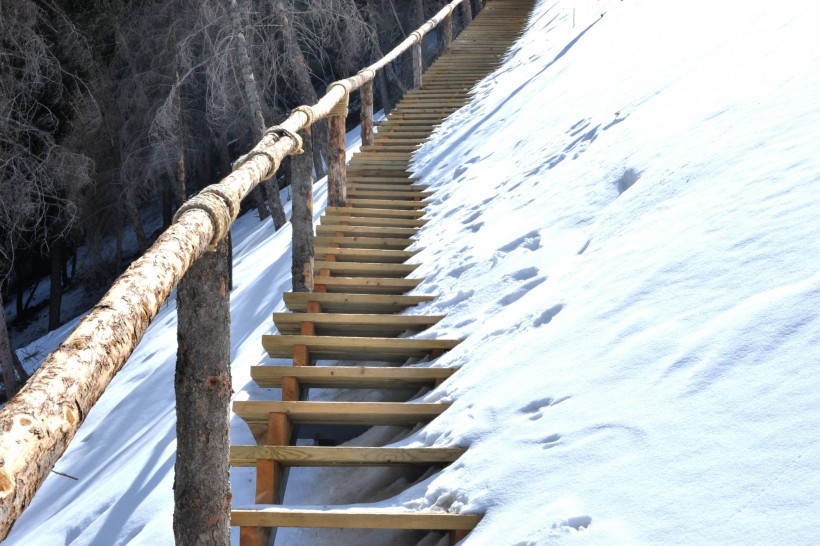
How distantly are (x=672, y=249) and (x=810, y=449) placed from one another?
58.6 inches

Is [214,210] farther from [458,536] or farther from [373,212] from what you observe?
[373,212]

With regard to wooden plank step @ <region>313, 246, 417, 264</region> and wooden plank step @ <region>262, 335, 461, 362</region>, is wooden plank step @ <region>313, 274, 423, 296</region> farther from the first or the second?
wooden plank step @ <region>262, 335, 461, 362</region>

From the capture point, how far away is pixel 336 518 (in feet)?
9.26

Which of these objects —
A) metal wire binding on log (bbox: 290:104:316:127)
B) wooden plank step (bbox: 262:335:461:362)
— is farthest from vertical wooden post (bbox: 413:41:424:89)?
wooden plank step (bbox: 262:335:461:362)

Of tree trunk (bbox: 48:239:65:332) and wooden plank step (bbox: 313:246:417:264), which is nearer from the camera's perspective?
wooden plank step (bbox: 313:246:417:264)

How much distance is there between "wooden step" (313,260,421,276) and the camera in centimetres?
586

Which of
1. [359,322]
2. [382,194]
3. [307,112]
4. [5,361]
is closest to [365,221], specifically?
[382,194]

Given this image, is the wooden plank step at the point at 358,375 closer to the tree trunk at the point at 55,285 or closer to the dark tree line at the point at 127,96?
the dark tree line at the point at 127,96

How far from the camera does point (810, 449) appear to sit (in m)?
1.99

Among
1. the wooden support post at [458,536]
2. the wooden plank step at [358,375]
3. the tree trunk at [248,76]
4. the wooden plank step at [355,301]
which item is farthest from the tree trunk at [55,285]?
the wooden support post at [458,536]

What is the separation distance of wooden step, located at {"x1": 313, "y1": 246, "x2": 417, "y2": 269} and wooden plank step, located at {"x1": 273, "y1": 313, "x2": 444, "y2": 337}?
1.33 m

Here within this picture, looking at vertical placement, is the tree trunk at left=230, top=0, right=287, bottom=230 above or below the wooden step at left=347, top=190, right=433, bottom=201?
above

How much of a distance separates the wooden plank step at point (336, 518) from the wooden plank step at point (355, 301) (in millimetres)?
2305

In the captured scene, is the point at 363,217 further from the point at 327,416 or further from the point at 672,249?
the point at 672,249
